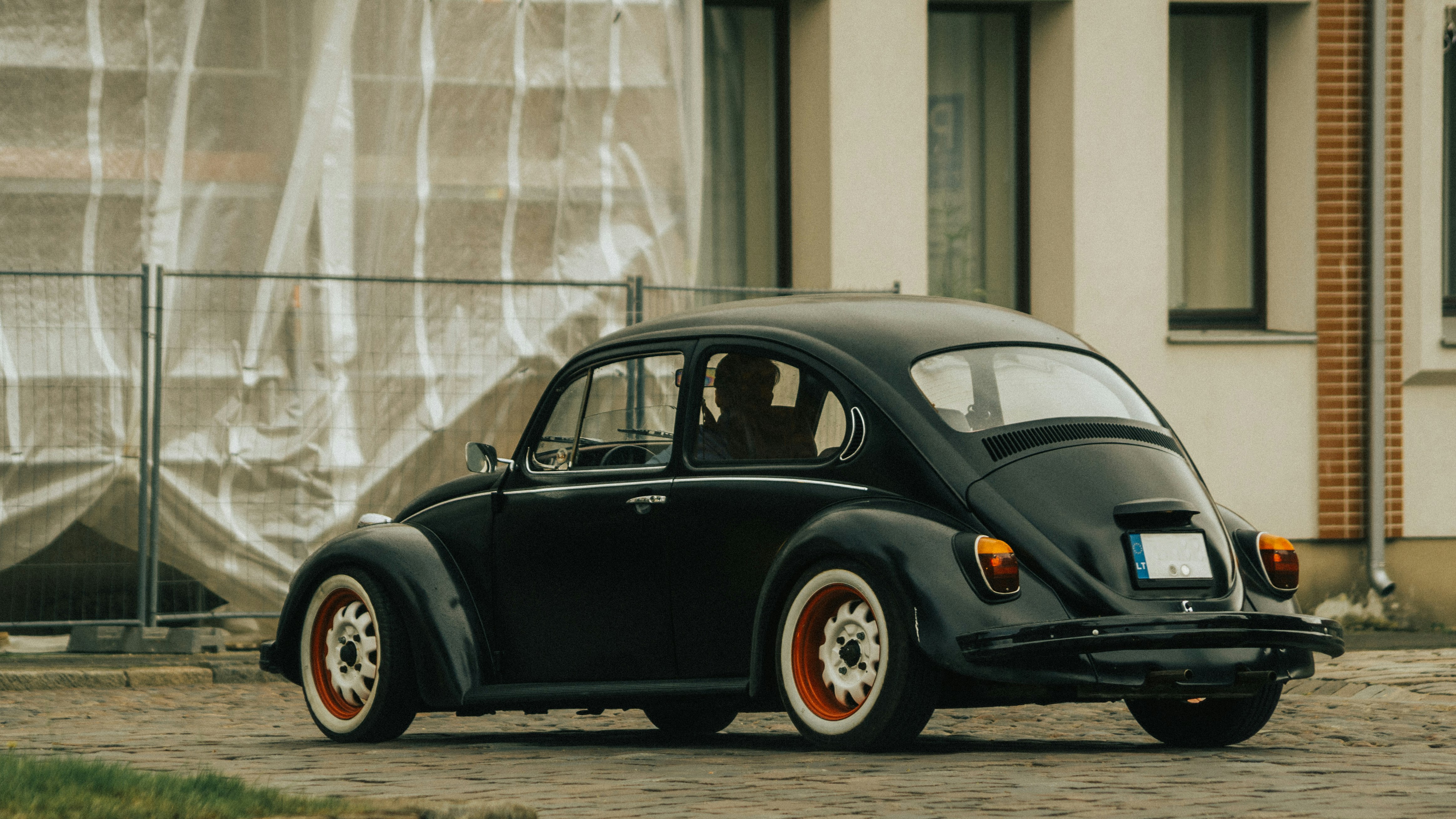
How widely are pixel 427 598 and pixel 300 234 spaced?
5.54 metres

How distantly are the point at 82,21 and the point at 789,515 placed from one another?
24.7 ft

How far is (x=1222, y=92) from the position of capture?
626 inches

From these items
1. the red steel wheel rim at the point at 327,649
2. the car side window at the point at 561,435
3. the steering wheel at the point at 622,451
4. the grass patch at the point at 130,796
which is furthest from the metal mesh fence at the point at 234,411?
the grass patch at the point at 130,796

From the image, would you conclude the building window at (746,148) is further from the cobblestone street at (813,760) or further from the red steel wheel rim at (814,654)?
the red steel wheel rim at (814,654)

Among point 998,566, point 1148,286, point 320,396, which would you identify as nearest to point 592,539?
point 998,566

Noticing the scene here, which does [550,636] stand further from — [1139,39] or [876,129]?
[1139,39]

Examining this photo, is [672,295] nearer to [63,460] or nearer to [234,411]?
[234,411]

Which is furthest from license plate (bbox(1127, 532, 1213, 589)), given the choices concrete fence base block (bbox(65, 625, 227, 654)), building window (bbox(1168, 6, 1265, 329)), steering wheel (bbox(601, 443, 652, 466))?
building window (bbox(1168, 6, 1265, 329))

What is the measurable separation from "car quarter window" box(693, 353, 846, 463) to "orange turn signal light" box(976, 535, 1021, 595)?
29.8 inches

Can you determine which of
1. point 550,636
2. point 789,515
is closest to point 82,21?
point 550,636

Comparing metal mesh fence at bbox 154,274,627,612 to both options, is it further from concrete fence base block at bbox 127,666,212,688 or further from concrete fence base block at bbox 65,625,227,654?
concrete fence base block at bbox 127,666,212,688

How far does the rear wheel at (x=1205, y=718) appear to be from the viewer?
7078mm

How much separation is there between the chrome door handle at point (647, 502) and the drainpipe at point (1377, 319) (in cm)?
887

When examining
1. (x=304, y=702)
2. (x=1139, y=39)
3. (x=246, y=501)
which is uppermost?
(x=1139, y=39)
